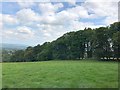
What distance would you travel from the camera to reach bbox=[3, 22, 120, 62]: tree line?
12000mm

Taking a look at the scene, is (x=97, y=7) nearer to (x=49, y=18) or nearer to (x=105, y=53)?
(x=49, y=18)

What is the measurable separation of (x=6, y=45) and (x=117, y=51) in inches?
382

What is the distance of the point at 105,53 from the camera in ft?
51.3

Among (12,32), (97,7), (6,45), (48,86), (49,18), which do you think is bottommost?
(48,86)

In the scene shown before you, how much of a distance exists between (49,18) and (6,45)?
6.21 feet

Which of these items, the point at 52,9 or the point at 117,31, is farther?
the point at 117,31

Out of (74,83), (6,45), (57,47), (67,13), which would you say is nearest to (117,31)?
(57,47)

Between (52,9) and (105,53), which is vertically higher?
(52,9)

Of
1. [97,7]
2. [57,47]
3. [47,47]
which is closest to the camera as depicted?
[97,7]

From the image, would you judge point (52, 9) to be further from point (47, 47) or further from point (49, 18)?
point (47, 47)

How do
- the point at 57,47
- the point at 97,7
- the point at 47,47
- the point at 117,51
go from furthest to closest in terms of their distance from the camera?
the point at 117,51 → the point at 57,47 → the point at 47,47 → the point at 97,7

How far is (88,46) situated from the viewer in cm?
1522

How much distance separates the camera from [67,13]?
8.12 metres

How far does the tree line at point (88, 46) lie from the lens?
12.0 m
